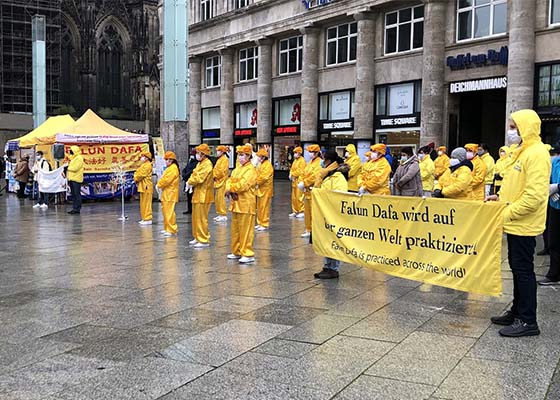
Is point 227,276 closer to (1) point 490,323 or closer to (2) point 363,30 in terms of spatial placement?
(1) point 490,323

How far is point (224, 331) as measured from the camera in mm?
5918

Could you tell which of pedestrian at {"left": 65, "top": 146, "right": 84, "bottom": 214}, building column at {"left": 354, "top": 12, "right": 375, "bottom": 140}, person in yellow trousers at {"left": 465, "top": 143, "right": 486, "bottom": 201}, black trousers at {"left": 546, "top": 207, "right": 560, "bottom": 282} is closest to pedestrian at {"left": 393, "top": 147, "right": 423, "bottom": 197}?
person in yellow trousers at {"left": 465, "top": 143, "right": 486, "bottom": 201}

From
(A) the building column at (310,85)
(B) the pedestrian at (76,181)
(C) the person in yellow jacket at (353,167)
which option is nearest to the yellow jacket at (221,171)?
(C) the person in yellow jacket at (353,167)

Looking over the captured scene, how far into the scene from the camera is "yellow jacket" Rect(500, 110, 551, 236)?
563 centimetres

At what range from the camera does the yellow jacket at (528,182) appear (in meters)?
5.63

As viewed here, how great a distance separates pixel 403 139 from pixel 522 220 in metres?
26.1

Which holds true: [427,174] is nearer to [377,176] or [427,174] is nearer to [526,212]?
[377,176]

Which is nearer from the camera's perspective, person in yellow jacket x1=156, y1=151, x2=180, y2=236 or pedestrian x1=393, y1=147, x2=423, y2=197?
pedestrian x1=393, y1=147, x2=423, y2=197

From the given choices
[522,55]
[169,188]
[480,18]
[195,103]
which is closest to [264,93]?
[195,103]

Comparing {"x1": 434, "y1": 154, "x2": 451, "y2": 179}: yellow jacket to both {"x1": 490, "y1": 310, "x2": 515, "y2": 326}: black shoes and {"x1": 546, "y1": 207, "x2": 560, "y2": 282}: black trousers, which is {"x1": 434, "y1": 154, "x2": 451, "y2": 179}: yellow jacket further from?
{"x1": 490, "y1": 310, "x2": 515, "y2": 326}: black shoes

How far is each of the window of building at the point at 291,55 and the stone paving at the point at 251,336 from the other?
29.2 m

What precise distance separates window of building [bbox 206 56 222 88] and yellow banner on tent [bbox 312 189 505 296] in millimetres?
37995

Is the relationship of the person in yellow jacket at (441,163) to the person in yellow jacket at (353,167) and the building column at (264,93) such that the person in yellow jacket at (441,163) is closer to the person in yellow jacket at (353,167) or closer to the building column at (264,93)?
the person in yellow jacket at (353,167)

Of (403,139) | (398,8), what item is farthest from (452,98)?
(398,8)
